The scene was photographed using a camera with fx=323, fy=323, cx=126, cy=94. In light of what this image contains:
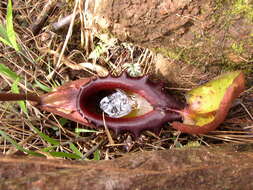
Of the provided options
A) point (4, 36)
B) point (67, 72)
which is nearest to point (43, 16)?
point (4, 36)

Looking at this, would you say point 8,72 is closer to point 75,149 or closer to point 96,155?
point 75,149

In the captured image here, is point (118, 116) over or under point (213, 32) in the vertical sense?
under

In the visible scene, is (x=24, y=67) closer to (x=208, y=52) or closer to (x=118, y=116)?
(x=118, y=116)

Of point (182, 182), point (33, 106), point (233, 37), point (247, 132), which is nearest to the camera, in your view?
point (182, 182)

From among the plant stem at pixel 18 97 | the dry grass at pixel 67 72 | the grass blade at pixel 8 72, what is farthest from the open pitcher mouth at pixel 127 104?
the grass blade at pixel 8 72

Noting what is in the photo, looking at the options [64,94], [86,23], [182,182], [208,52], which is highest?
[86,23]

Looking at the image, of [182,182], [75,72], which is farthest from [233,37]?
[75,72]

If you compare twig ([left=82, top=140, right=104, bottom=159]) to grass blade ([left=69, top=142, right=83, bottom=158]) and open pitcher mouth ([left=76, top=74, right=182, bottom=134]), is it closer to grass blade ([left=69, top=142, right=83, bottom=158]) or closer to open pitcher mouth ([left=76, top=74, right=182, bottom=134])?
grass blade ([left=69, top=142, right=83, bottom=158])
